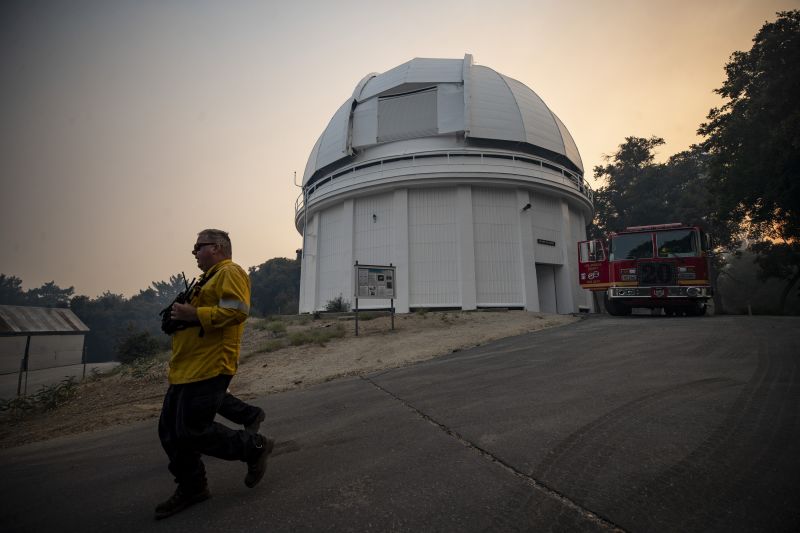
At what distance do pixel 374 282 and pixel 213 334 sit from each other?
30.9 ft

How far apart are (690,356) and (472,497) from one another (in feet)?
18.4

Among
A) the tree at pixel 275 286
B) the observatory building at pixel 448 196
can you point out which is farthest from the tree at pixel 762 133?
the tree at pixel 275 286

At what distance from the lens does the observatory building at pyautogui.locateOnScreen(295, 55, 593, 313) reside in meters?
17.9

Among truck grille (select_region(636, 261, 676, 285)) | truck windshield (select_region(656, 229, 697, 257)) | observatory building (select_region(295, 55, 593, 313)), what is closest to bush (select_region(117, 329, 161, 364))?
observatory building (select_region(295, 55, 593, 313))

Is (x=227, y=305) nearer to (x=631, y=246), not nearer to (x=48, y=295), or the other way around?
(x=631, y=246)

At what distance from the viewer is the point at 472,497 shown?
227 cm

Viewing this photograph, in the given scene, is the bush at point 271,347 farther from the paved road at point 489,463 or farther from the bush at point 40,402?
the paved road at point 489,463

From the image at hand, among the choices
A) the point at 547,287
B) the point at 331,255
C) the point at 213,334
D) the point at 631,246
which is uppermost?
the point at 331,255

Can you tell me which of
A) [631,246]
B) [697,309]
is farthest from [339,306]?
[697,309]

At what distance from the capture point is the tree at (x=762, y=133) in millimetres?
13500

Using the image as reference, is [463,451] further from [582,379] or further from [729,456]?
[582,379]

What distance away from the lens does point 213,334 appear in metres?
2.58

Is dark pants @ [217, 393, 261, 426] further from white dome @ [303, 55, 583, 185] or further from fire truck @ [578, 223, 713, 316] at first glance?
white dome @ [303, 55, 583, 185]

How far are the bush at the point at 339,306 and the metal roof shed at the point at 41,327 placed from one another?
1366 cm
